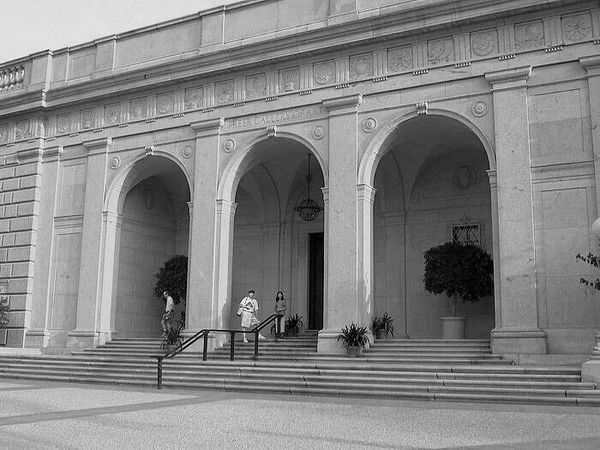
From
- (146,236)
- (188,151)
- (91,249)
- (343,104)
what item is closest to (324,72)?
(343,104)

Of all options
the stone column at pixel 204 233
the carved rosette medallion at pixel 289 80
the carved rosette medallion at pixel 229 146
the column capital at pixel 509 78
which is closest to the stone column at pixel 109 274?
the stone column at pixel 204 233

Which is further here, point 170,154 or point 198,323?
point 170,154

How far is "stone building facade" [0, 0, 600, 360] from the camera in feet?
48.6

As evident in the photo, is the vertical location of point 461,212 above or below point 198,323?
above

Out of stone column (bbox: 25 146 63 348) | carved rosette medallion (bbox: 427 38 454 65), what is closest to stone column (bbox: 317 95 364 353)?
carved rosette medallion (bbox: 427 38 454 65)

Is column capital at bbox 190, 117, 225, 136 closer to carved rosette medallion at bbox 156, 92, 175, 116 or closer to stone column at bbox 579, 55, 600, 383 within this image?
carved rosette medallion at bbox 156, 92, 175, 116

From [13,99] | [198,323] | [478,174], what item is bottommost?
[198,323]

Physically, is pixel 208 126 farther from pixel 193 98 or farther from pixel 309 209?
pixel 309 209

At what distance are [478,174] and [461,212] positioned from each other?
1.17 meters

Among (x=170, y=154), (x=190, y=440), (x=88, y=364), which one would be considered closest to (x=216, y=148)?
(x=170, y=154)

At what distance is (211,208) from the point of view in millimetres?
18625

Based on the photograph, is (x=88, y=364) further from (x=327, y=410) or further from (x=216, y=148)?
(x=327, y=410)

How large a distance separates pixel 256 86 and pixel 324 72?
206cm

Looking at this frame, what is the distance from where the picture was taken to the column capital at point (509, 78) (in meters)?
15.3
